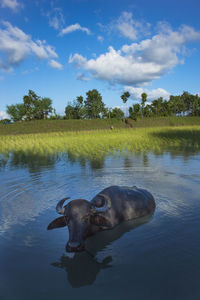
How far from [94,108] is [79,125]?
21.9 metres

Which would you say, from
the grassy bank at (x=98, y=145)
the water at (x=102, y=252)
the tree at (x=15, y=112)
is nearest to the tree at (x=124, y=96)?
the tree at (x=15, y=112)

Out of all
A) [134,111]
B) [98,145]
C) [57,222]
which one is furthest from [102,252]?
[134,111]

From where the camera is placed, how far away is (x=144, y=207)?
5844mm

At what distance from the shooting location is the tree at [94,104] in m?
76.7

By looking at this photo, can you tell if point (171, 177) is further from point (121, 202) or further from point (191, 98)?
point (191, 98)

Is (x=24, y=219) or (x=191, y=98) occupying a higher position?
(x=191, y=98)

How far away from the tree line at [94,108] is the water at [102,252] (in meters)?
60.2

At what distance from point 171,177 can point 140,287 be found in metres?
6.12

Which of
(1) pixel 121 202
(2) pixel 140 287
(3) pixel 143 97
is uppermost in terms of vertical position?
(3) pixel 143 97

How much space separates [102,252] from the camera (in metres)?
4.27

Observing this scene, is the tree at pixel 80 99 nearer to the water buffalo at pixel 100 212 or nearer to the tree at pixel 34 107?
the tree at pixel 34 107

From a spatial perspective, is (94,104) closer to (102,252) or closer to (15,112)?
(15,112)

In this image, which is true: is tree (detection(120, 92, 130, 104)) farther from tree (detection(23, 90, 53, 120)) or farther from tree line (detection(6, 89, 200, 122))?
tree (detection(23, 90, 53, 120))

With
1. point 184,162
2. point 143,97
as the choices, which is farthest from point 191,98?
point 184,162
